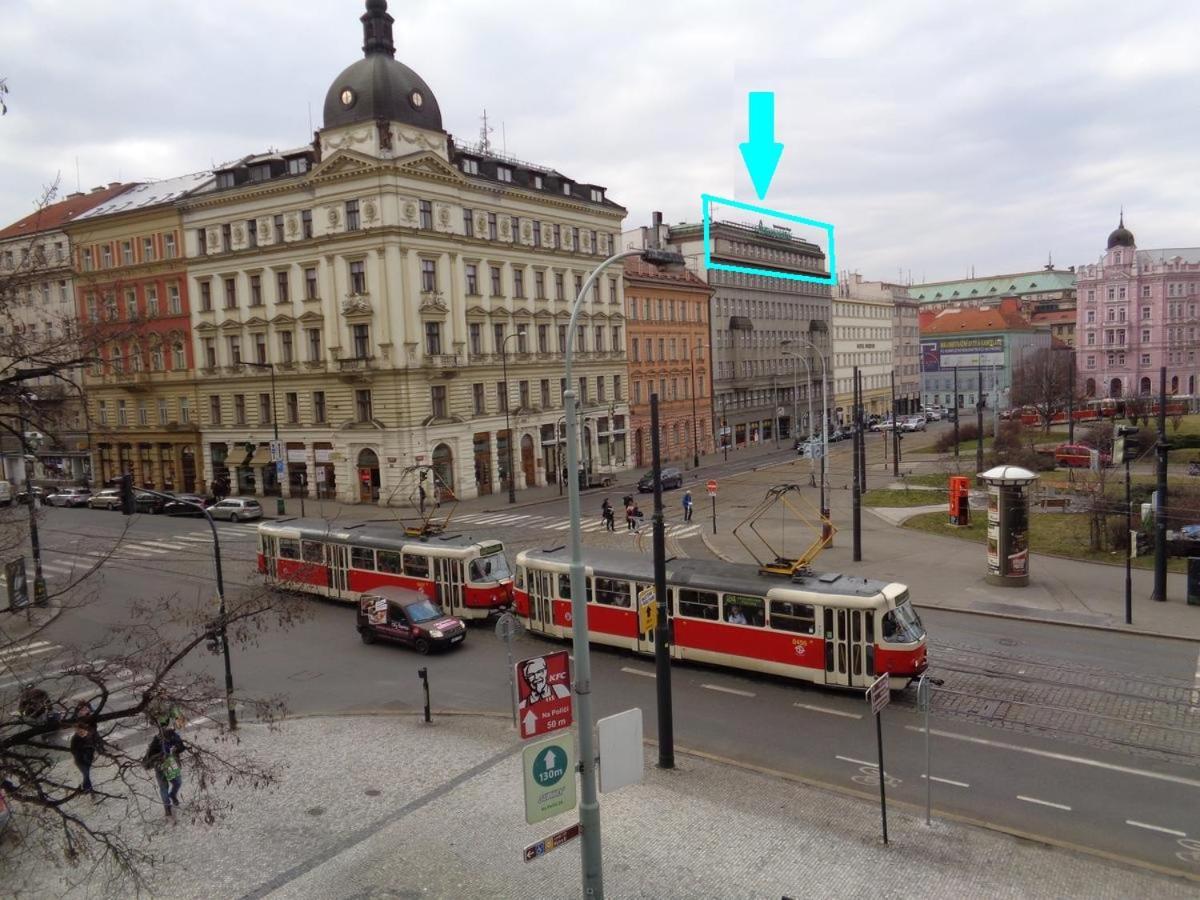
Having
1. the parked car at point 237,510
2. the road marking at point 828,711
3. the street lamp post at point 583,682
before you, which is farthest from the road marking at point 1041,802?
the parked car at point 237,510

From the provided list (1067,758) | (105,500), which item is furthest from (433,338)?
(1067,758)

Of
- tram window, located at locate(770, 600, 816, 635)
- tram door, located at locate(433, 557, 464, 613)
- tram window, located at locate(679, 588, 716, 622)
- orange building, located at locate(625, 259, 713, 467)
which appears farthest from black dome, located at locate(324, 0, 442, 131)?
tram window, located at locate(770, 600, 816, 635)

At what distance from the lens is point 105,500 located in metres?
52.0

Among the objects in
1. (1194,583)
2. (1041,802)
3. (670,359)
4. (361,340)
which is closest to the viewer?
(1041,802)

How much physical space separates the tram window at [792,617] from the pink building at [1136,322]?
114m

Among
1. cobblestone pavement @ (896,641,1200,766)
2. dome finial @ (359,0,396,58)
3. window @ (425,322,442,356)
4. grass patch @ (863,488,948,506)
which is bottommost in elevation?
cobblestone pavement @ (896,641,1200,766)

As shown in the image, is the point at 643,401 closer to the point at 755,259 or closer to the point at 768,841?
the point at 755,259

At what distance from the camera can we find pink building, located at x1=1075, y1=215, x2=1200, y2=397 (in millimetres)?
116438

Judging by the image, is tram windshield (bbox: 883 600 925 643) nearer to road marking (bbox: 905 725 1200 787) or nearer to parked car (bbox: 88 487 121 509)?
road marking (bbox: 905 725 1200 787)

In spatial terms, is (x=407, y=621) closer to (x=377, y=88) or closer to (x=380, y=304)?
(x=380, y=304)

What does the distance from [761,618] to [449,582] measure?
9.63 metres

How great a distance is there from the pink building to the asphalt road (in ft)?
359

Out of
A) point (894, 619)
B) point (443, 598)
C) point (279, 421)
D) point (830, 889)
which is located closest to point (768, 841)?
point (830, 889)

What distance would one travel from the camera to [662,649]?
1475 cm
